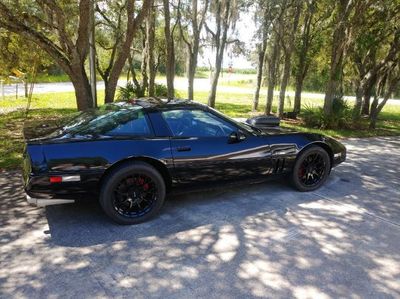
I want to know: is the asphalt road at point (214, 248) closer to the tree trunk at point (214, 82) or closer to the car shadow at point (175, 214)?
the car shadow at point (175, 214)

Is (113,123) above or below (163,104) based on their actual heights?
below

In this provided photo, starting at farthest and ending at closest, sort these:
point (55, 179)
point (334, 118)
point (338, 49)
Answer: point (334, 118) < point (338, 49) < point (55, 179)

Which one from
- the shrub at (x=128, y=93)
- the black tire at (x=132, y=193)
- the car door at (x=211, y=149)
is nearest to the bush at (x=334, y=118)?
the shrub at (x=128, y=93)

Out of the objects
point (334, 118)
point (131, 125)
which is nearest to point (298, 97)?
point (334, 118)

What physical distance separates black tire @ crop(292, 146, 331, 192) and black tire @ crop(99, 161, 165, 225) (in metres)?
2.01

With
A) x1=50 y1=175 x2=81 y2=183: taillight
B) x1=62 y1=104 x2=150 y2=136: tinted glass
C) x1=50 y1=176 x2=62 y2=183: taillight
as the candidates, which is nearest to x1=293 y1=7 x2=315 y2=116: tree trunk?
x1=62 y1=104 x2=150 y2=136: tinted glass

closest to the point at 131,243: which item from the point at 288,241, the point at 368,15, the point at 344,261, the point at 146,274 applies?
the point at 146,274

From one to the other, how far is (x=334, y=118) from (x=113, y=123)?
8521 millimetres

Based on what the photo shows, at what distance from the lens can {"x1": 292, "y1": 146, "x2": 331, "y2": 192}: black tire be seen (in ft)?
16.1

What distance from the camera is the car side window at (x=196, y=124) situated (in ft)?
13.7

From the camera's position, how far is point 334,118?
1083cm

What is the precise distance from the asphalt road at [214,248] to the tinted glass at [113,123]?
3.16 feet

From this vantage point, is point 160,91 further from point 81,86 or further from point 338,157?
point 338,157

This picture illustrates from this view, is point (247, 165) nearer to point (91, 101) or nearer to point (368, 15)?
point (91, 101)
